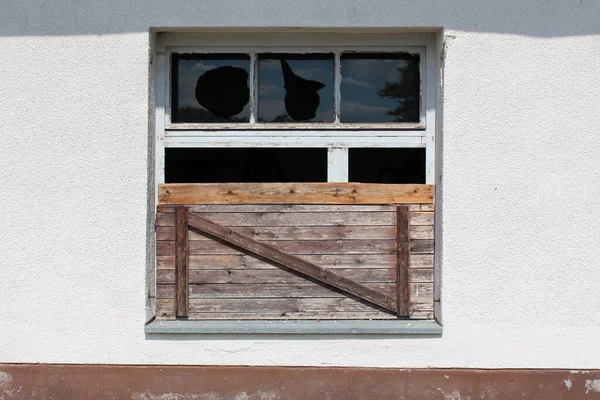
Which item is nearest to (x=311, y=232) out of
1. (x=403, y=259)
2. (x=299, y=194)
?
(x=299, y=194)

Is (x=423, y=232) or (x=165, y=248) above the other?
→ (x=423, y=232)

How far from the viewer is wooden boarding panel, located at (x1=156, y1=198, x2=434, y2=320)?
3943 mm

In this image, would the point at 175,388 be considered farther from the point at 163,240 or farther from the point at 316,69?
the point at 316,69

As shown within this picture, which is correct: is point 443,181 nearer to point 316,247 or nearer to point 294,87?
point 316,247

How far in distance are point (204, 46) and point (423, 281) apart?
201cm

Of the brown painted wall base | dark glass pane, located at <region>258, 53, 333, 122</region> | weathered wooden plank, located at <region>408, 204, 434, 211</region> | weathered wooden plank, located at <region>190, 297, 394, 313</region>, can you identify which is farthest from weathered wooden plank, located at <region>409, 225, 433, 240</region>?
dark glass pane, located at <region>258, 53, 333, 122</region>

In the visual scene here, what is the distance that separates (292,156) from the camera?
4012mm

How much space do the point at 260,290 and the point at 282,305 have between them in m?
0.16

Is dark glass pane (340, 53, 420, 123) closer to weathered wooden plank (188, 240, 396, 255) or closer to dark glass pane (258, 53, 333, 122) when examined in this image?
dark glass pane (258, 53, 333, 122)

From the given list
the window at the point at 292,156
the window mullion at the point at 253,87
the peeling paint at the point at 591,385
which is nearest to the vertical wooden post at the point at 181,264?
the window at the point at 292,156

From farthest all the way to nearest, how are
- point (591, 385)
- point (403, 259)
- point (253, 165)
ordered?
1. point (253, 165)
2. point (403, 259)
3. point (591, 385)

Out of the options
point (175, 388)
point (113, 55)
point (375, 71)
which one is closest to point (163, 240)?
point (175, 388)

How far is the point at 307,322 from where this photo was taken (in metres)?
3.93

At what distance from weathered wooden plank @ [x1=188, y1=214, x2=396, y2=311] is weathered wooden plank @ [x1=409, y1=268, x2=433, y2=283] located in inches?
7.4
